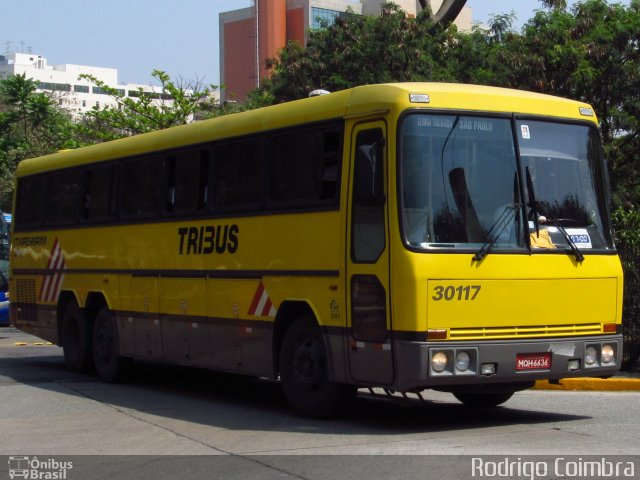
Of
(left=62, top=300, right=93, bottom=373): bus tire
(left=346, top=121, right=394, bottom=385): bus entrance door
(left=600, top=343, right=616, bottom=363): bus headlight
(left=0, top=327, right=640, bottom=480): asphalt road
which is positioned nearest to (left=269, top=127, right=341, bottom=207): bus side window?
(left=346, top=121, right=394, bottom=385): bus entrance door

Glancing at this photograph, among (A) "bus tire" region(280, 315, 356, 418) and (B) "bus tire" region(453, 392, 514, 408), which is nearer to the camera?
(A) "bus tire" region(280, 315, 356, 418)

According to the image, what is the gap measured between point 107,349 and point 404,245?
277 inches

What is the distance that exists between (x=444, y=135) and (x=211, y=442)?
11.8 ft

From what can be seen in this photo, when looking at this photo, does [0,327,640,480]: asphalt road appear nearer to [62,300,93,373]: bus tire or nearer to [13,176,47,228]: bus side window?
[62,300,93,373]: bus tire

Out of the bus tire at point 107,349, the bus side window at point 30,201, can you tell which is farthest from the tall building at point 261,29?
the bus tire at point 107,349

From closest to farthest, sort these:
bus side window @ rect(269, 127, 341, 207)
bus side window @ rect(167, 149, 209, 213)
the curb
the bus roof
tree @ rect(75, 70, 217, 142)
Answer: the bus roof
bus side window @ rect(269, 127, 341, 207)
bus side window @ rect(167, 149, 209, 213)
the curb
tree @ rect(75, 70, 217, 142)

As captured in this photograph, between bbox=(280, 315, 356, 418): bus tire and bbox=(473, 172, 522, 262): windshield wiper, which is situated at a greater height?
bbox=(473, 172, 522, 262): windshield wiper

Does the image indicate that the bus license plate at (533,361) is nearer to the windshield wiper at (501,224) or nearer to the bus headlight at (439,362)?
the bus headlight at (439,362)

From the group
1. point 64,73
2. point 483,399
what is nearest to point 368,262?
point 483,399

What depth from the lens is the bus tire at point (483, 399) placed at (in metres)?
12.2

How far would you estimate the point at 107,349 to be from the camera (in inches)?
613

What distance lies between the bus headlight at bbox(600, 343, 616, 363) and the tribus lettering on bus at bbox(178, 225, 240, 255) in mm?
4220

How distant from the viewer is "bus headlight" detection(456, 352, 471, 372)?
9.87 meters

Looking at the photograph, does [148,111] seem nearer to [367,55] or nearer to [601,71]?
[367,55]
